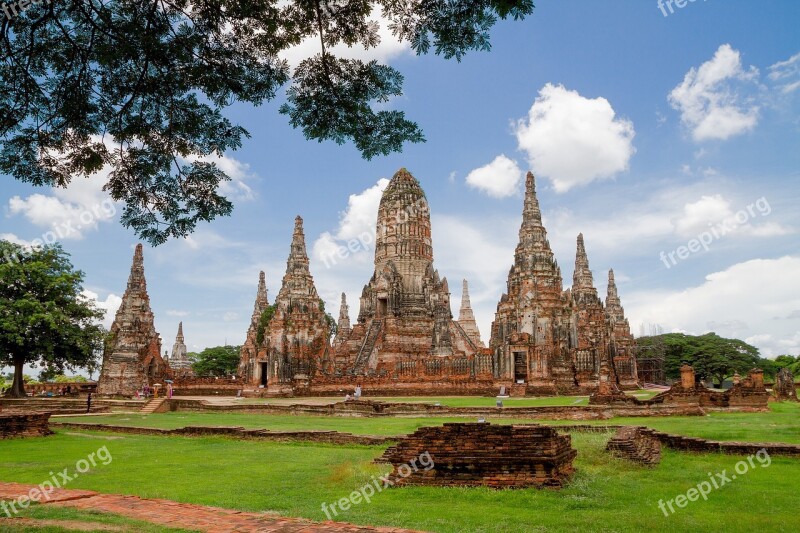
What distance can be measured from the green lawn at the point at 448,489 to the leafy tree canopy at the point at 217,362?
55.2m

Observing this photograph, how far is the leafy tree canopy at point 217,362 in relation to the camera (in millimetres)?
66562

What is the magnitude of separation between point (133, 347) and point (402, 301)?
711 inches

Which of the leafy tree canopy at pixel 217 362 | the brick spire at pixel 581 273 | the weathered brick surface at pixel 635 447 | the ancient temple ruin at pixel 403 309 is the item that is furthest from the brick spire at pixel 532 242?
the leafy tree canopy at pixel 217 362

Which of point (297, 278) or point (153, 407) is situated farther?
point (297, 278)

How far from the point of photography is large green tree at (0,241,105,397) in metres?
30.3

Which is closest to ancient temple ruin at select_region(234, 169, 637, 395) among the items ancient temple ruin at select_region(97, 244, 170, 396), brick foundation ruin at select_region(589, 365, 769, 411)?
ancient temple ruin at select_region(97, 244, 170, 396)

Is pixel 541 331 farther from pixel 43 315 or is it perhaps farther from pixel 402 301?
pixel 43 315

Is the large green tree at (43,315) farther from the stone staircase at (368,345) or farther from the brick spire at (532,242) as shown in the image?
the brick spire at (532,242)

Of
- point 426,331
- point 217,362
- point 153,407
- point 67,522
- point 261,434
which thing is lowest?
point 153,407

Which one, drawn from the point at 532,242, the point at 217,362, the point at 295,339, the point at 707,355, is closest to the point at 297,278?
the point at 295,339

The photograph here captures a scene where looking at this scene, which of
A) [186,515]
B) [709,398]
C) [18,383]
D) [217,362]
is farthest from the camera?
[217,362]

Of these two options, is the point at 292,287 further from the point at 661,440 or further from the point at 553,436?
the point at 553,436

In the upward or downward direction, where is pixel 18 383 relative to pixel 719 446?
upward

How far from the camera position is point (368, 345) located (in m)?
42.3
